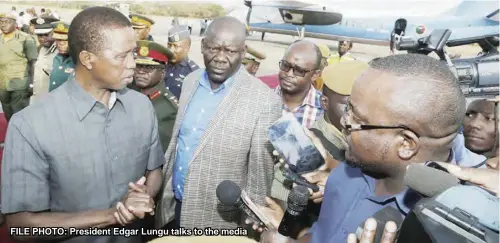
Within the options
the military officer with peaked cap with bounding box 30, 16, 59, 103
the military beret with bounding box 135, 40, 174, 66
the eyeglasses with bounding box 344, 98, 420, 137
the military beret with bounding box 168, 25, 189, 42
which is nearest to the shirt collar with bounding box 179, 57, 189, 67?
the military beret with bounding box 168, 25, 189, 42

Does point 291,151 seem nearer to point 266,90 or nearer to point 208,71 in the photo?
point 266,90

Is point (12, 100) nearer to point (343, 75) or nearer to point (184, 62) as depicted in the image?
point (184, 62)

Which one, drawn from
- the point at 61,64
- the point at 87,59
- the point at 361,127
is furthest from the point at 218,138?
the point at 61,64

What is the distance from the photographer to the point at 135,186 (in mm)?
1834

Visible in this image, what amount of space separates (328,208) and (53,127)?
120cm

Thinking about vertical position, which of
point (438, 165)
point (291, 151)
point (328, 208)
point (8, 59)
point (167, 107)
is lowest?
point (8, 59)

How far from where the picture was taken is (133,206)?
175 centimetres

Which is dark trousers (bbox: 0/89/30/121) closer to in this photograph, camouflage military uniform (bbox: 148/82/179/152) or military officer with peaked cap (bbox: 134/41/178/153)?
military officer with peaked cap (bbox: 134/41/178/153)

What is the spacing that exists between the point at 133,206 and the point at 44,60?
4288 millimetres

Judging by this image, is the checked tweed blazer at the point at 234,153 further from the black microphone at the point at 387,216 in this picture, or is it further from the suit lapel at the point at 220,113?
Answer: the black microphone at the point at 387,216

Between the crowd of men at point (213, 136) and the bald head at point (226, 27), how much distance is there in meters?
0.01

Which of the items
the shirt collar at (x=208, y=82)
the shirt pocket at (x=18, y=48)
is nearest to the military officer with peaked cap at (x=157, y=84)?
the shirt collar at (x=208, y=82)

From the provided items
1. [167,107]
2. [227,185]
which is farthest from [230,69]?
[227,185]

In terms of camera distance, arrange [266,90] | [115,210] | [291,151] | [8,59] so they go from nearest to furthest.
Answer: [291,151] → [115,210] → [266,90] → [8,59]
